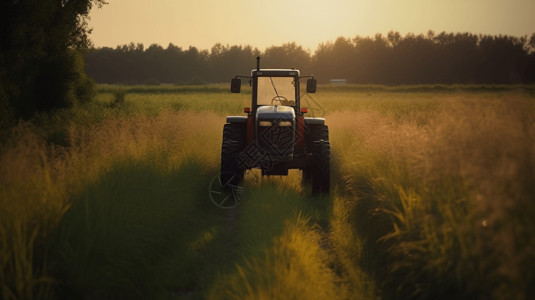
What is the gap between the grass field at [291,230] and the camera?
3.05m

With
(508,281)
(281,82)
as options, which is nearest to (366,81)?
(281,82)

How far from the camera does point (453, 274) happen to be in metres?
3.15

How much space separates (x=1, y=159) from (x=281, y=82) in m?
4.71

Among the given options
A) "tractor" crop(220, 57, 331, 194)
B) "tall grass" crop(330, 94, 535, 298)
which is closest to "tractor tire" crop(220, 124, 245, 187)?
"tractor" crop(220, 57, 331, 194)

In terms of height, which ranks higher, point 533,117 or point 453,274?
point 533,117

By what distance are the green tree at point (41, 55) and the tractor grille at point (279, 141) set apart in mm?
5632

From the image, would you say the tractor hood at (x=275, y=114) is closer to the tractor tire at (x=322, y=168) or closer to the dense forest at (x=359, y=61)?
the tractor tire at (x=322, y=168)

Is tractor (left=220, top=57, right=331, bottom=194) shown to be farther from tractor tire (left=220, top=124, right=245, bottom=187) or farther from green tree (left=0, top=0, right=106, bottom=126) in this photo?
green tree (left=0, top=0, right=106, bottom=126)

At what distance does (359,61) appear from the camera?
7850 cm

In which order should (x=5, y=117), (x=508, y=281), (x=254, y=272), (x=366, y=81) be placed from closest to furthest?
(x=508, y=281) → (x=254, y=272) → (x=5, y=117) → (x=366, y=81)

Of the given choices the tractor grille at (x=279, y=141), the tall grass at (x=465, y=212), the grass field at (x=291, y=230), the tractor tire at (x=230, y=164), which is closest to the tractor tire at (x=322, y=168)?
the tractor grille at (x=279, y=141)

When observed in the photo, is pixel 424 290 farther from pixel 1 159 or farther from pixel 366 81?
pixel 366 81

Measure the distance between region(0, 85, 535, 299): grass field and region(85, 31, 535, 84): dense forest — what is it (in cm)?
4781

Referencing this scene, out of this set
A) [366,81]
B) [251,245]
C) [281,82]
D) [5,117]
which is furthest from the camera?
[366,81]
